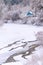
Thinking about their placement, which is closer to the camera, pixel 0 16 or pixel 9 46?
pixel 9 46

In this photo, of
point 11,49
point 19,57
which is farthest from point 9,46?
point 19,57

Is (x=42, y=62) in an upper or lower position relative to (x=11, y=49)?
upper

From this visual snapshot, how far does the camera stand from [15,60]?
30.4 feet

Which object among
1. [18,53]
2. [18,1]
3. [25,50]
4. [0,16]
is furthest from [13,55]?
[18,1]

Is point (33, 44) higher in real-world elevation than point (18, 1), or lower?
higher

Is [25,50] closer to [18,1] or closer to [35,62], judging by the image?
[35,62]

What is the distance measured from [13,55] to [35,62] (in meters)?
2.27

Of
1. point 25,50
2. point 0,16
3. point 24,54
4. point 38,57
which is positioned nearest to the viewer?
point 38,57

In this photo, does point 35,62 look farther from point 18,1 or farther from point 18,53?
point 18,1

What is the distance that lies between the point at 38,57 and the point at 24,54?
1.69 meters

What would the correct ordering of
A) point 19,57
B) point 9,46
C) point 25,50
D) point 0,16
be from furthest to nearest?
point 0,16, point 9,46, point 25,50, point 19,57

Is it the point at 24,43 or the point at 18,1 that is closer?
the point at 24,43

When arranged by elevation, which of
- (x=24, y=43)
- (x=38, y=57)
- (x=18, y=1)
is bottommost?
(x=18, y=1)

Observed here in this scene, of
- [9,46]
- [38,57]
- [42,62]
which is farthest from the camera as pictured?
[9,46]
